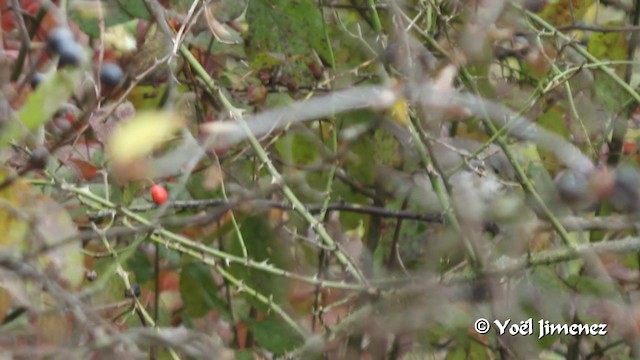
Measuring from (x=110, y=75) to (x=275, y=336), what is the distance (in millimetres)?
565

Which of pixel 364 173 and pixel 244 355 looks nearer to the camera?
pixel 244 355

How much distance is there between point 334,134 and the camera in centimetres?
184

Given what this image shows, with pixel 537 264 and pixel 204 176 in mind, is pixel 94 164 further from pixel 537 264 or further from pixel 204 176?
pixel 537 264

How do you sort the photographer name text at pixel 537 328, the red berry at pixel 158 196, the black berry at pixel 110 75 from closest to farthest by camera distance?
the black berry at pixel 110 75
the red berry at pixel 158 196
the photographer name text at pixel 537 328

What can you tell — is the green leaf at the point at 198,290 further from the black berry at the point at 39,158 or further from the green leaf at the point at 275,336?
the black berry at the point at 39,158

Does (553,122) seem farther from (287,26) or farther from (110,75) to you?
(110,75)

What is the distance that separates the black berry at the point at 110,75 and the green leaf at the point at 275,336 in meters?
0.53

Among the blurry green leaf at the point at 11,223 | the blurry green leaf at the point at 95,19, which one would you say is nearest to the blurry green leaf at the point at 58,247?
the blurry green leaf at the point at 11,223

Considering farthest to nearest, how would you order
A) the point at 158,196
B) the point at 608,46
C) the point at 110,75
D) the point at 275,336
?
the point at 608,46
the point at 275,336
the point at 158,196
the point at 110,75

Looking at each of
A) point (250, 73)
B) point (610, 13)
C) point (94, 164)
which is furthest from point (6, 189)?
point (610, 13)

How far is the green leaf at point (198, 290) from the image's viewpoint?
1857 mm

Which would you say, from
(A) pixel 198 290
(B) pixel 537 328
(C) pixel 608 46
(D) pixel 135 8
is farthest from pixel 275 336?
(C) pixel 608 46

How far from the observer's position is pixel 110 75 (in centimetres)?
140

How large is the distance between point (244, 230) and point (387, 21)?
399 millimetres
